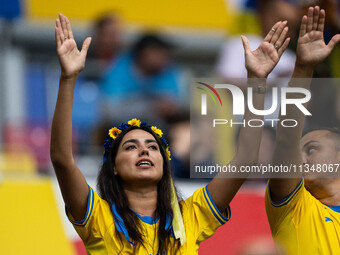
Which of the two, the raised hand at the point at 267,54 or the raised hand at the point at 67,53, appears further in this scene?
the raised hand at the point at 267,54

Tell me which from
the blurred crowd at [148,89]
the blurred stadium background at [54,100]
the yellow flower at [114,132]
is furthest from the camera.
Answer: the blurred crowd at [148,89]

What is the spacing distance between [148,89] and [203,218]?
2766 millimetres

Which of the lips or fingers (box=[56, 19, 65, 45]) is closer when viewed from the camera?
fingers (box=[56, 19, 65, 45])

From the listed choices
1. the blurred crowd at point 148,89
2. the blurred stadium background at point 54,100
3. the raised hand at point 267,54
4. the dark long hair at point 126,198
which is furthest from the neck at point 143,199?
the blurred crowd at point 148,89

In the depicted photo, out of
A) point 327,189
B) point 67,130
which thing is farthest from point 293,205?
point 67,130

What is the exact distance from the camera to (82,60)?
10.8 ft

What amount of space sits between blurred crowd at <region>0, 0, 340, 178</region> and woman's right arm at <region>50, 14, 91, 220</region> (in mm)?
1797

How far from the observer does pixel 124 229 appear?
3.33m

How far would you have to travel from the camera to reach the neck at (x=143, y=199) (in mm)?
3486

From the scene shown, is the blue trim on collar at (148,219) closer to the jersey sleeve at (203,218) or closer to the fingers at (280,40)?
the jersey sleeve at (203,218)

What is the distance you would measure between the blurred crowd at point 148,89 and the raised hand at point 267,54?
41.8 inches

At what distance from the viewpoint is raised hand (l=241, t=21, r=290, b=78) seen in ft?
11.2

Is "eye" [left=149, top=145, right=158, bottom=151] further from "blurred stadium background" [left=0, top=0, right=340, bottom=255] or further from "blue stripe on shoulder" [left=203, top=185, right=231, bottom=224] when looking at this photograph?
"blurred stadium background" [left=0, top=0, right=340, bottom=255]

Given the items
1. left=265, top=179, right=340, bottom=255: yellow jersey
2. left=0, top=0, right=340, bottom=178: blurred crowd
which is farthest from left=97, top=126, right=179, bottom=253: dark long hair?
left=0, top=0, right=340, bottom=178: blurred crowd
